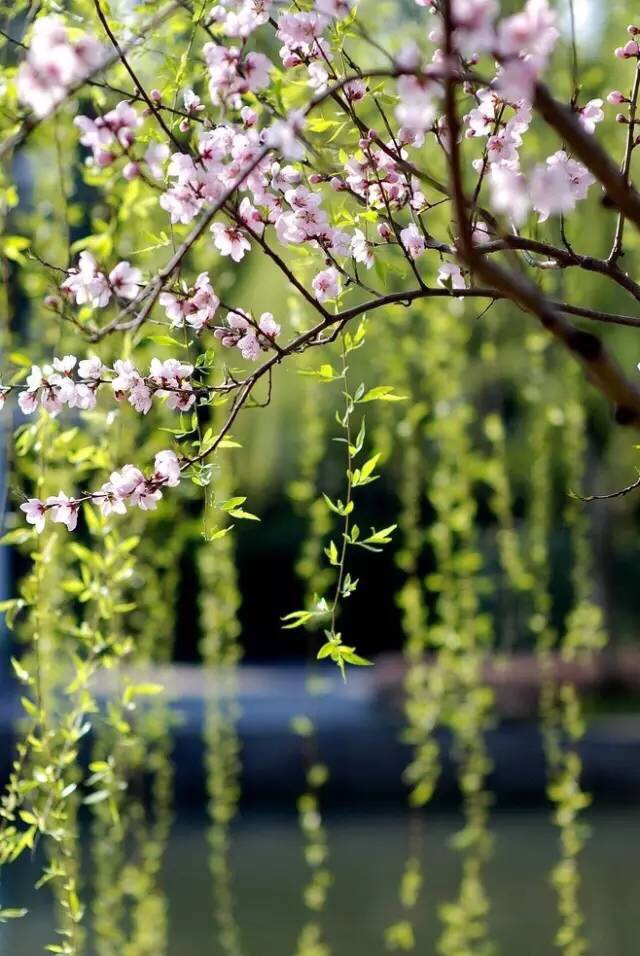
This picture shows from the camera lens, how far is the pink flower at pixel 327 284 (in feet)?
4.35

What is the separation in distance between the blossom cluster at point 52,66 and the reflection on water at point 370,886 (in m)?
3.68

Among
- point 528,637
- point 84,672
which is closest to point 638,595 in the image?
point 528,637

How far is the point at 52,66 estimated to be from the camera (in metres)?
0.85

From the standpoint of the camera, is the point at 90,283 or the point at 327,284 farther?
the point at 327,284

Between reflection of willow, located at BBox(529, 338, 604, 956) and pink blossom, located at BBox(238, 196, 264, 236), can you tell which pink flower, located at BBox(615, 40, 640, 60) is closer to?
pink blossom, located at BBox(238, 196, 264, 236)

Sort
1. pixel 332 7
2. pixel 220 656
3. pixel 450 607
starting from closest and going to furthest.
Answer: pixel 332 7 → pixel 450 607 → pixel 220 656

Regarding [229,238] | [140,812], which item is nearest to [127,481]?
[229,238]

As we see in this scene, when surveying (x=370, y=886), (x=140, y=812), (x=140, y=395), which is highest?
(x=140, y=395)

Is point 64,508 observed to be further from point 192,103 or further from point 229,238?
point 192,103

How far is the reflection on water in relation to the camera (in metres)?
4.29

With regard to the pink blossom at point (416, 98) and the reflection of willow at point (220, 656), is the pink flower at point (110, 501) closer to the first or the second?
the pink blossom at point (416, 98)

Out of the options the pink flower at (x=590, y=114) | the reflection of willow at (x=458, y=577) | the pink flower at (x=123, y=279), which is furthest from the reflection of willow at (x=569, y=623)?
the pink flower at (x=123, y=279)

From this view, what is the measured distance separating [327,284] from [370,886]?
3.95 meters

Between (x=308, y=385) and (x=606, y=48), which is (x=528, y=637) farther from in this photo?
(x=308, y=385)
